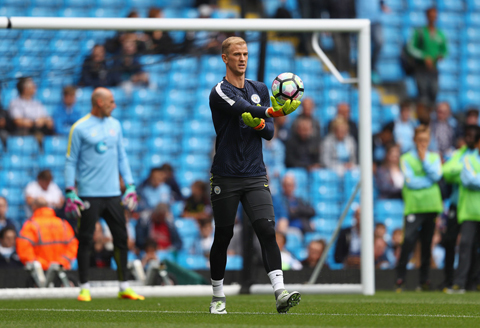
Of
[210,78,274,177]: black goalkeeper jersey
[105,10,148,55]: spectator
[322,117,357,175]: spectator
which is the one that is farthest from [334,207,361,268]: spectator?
[210,78,274,177]: black goalkeeper jersey

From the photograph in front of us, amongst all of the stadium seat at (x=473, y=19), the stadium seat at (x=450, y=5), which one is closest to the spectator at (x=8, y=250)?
the stadium seat at (x=450, y=5)

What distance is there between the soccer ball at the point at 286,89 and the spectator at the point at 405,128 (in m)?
8.01

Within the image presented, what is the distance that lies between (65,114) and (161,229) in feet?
6.46

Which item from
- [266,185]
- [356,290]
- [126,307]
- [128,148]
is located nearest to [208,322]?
[266,185]

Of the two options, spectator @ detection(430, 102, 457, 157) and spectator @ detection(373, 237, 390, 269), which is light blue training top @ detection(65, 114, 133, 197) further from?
spectator @ detection(430, 102, 457, 157)

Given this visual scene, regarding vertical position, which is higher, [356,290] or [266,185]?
[266,185]

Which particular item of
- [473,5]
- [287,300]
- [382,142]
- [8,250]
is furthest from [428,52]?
[287,300]

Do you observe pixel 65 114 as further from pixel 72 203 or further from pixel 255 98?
pixel 255 98

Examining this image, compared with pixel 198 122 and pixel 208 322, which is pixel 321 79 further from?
pixel 208 322

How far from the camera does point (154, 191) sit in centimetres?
1133

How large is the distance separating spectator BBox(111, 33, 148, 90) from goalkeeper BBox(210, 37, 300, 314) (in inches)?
150

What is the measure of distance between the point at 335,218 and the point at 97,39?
3805mm

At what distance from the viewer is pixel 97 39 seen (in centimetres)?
1011

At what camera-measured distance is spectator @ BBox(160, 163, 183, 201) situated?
11.3 m
